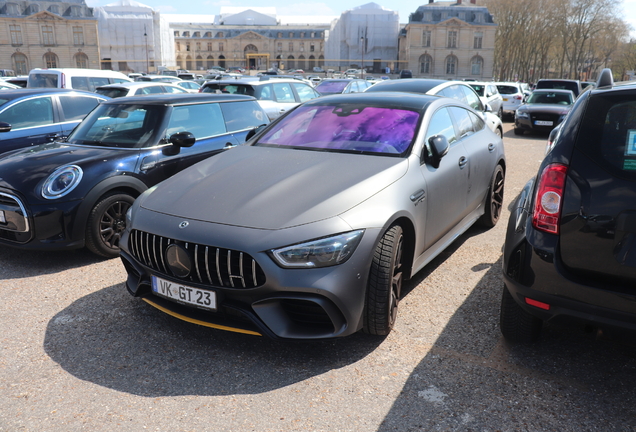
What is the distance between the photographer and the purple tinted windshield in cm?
418

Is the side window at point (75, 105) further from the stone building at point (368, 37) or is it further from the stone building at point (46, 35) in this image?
the stone building at point (368, 37)

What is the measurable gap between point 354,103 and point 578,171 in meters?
2.30

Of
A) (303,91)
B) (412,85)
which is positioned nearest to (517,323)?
(412,85)

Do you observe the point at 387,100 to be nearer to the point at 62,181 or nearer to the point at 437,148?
the point at 437,148

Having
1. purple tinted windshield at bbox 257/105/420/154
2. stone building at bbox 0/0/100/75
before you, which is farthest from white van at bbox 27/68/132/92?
stone building at bbox 0/0/100/75

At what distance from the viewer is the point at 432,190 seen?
410 cm

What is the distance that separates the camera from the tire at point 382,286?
331 cm

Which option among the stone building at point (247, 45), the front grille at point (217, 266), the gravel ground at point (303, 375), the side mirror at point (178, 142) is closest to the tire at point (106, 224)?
the side mirror at point (178, 142)

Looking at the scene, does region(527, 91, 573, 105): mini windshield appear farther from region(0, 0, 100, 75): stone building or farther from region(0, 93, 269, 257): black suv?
region(0, 0, 100, 75): stone building

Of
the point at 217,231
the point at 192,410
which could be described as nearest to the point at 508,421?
the point at 192,410

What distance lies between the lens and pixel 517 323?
336cm

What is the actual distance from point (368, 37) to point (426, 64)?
17646mm

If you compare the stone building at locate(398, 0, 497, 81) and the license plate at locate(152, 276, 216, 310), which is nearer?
the license plate at locate(152, 276, 216, 310)

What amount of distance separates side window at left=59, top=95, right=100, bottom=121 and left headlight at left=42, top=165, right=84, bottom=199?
330 cm
